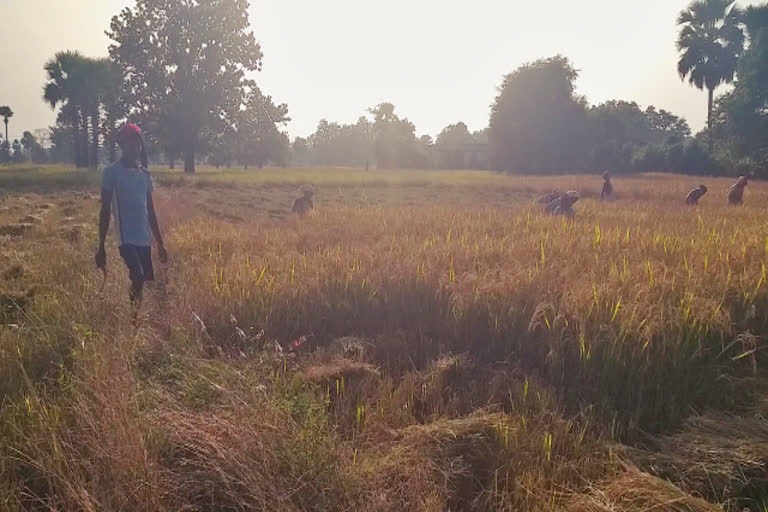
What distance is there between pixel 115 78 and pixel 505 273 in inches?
2038

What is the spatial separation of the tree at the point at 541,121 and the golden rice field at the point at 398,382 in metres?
44.6

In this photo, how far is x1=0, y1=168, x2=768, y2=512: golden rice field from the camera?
2178mm

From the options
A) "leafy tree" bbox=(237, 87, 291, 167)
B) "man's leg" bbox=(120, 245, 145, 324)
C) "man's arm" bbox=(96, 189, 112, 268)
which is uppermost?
"leafy tree" bbox=(237, 87, 291, 167)

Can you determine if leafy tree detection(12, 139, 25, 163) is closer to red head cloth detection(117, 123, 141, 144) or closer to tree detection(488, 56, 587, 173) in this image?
tree detection(488, 56, 587, 173)

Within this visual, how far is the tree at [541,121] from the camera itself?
157 ft

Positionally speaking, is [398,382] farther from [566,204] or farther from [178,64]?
[178,64]

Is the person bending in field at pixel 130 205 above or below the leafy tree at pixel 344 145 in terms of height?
below

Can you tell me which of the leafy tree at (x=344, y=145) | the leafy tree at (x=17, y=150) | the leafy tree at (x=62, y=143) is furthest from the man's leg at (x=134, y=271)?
the leafy tree at (x=17, y=150)

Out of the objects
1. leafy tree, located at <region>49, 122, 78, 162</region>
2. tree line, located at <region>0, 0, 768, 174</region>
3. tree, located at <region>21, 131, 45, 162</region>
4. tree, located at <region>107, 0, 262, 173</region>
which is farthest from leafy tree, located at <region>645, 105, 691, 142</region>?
tree, located at <region>21, 131, 45, 162</region>

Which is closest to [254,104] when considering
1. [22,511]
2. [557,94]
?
[557,94]

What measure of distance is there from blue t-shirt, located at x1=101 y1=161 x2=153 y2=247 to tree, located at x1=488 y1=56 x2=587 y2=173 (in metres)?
46.7

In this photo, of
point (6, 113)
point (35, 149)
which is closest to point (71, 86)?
point (6, 113)

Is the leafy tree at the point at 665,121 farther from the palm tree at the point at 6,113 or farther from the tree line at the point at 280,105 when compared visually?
the palm tree at the point at 6,113

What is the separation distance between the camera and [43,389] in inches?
116
